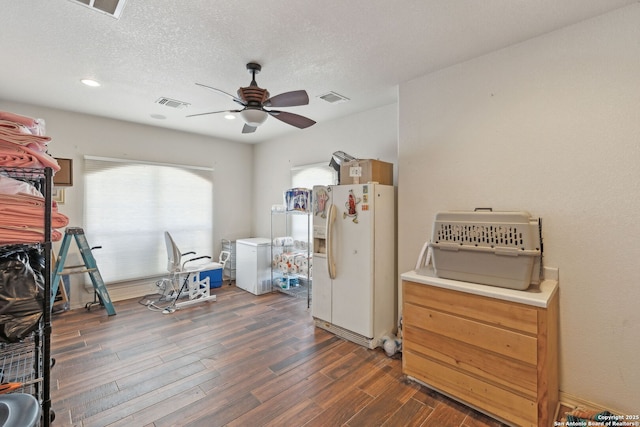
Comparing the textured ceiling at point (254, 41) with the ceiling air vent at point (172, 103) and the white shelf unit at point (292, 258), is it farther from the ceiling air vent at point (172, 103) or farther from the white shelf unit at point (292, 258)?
the white shelf unit at point (292, 258)

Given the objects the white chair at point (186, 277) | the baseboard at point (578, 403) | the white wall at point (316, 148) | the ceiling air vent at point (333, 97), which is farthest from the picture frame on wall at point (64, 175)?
the baseboard at point (578, 403)

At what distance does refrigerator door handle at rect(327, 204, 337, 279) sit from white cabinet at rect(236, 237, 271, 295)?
5.76ft

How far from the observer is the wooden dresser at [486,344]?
164 cm

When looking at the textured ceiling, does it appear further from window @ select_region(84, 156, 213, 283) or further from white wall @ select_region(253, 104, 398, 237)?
window @ select_region(84, 156, 213, 283)

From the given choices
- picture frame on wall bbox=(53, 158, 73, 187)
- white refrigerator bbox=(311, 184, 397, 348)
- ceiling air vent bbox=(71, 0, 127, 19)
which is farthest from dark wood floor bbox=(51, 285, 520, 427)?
ceiling air vent bbox=(71, 0, 127, 19)

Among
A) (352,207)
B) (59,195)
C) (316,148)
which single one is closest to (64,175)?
(59,195)

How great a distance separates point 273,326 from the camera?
3.21m

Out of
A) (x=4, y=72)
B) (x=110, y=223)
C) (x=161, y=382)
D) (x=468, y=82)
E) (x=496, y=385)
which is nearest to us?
(x=496, y=385)

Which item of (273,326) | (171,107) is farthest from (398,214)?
(171,107)

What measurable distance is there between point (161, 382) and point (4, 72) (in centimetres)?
309

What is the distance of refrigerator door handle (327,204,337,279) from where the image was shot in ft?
9.54

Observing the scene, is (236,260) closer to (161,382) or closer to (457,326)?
(161,382)

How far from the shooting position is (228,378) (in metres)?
2.25

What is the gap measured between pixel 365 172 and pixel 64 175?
11.2 ft
